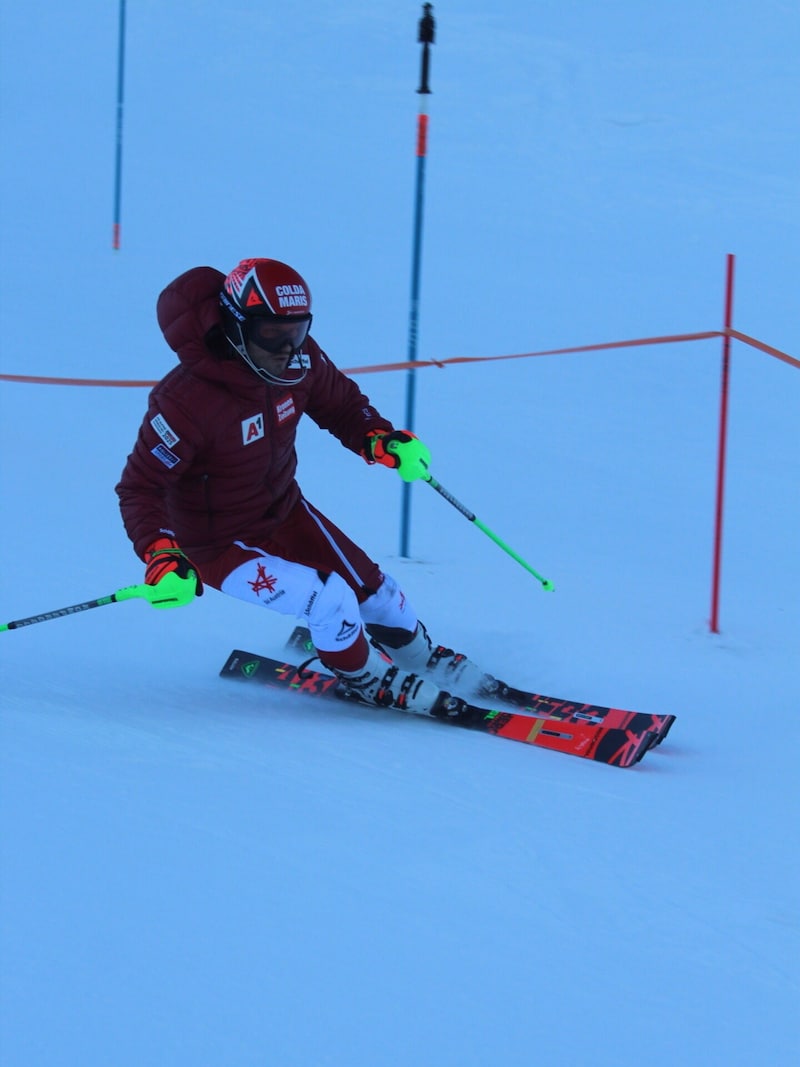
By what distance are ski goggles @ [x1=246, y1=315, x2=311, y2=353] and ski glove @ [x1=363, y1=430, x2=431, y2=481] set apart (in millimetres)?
659

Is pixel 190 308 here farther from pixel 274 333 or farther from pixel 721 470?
pixel 721 470

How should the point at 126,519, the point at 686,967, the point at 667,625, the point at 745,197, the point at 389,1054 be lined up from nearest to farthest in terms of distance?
the point at 389,1054, the point at 686,967, the point at 126,519, the point at 667,625, the point at 745,197

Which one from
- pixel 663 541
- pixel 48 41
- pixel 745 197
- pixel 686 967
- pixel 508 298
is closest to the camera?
pixel 686 967

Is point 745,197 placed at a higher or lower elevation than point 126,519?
higher

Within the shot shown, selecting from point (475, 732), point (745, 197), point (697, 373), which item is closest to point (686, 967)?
point (475, 732)

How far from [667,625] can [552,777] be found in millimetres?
1626

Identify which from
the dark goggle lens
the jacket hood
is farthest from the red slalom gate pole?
the jacket hood

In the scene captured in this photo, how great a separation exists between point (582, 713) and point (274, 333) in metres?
1.50

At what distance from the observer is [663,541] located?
18.7 ft

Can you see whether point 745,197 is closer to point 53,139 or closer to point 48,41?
point 53,139

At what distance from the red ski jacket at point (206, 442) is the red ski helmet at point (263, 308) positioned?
2.3 inches

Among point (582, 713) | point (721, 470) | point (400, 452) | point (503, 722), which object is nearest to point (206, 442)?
point (400, 452)

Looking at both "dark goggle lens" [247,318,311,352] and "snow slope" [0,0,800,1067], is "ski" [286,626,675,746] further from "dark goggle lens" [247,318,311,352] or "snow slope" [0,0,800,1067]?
"dark goggle lens" [247,318,311,352]

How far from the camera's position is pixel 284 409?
375 centimetres
